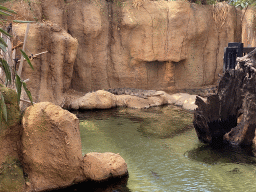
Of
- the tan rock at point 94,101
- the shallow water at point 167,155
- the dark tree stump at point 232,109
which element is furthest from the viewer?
the tan rock at point 94,101

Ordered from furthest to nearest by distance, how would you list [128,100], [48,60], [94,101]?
[128,100], [94,101], [48,60]

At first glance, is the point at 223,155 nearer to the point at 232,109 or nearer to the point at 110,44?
the point at 232,109

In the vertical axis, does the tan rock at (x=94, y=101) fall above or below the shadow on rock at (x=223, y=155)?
above

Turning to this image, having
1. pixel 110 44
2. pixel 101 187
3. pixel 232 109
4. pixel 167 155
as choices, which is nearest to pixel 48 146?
pixel 101 187

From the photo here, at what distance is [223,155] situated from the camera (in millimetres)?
6469

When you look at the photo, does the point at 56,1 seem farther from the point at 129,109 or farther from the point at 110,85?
the point at 129,109

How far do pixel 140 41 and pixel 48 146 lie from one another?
10.4 metres

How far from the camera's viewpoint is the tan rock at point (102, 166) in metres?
4.96

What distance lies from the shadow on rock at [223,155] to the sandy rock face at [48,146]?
2.80m

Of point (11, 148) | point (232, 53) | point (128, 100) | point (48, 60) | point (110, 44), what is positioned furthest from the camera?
point (110, 44)

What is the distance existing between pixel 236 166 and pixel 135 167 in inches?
75.6

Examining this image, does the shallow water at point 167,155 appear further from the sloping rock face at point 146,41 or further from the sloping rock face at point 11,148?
the sloping rock face at point 146,41

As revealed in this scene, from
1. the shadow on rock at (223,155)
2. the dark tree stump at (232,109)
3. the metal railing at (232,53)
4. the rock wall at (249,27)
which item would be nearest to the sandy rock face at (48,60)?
the metal railing at (232,53)

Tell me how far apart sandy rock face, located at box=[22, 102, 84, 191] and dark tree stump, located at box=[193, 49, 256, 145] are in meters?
3.37
